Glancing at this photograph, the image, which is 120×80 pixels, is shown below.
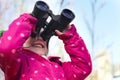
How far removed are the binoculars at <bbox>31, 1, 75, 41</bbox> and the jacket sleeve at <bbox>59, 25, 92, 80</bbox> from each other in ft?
0.12

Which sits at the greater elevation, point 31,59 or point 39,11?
point 39,11

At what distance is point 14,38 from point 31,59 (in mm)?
102

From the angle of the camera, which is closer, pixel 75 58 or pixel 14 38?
pixel 14 38

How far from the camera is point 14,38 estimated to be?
0.82 metres

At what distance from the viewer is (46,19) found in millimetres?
923

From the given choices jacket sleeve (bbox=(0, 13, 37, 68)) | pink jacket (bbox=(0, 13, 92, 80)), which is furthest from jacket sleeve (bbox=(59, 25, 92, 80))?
jacket sleeve (bbox=(0, 13, 37, 68))

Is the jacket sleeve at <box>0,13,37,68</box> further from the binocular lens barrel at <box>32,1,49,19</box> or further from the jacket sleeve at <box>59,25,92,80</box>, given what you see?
the jacket sleeve at <box>59,25,92,80</box>

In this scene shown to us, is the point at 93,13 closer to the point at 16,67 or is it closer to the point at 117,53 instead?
the point at 117,53

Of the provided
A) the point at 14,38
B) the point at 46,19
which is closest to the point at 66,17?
the point at 46,19

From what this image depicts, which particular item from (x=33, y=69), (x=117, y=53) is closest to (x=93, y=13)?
(x=117, y=53)

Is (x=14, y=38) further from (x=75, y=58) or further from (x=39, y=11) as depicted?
(x=75, y=58)

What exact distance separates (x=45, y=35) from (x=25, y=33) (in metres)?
0.11

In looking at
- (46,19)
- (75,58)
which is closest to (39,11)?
(46,19)

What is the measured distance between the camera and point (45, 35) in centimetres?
94
